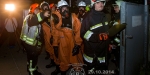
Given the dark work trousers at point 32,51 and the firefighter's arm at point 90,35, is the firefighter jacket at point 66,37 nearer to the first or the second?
the dark work trousers at point 32,51

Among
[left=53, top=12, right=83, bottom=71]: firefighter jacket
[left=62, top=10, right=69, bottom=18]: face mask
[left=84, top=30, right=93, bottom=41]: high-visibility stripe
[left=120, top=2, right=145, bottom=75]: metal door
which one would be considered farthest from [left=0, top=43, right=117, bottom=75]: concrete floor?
[left=84, top=30, right=93, bottom=41]: high-visibility stripe

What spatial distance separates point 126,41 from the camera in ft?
11.6

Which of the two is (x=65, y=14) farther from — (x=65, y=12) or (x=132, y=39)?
(x=132, y=39)

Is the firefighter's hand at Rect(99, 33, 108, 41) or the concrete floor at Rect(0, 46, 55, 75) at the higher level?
the firefighter's hand at Rect(99, 33, 108, 41)

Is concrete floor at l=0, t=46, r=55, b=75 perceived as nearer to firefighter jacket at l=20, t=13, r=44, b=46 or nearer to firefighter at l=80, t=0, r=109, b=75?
firefighter jacket at l=20, t=13, r=44, b=46

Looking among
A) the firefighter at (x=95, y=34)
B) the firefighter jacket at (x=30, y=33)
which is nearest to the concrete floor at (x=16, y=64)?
the firefighter jacket at (x=30, y=33)

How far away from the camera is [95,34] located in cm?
357

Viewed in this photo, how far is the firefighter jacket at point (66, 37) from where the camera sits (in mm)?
4650

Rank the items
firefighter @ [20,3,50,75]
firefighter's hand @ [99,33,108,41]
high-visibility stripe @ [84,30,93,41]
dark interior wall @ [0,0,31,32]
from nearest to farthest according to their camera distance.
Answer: firefighter's hand @ [99,33,108,41] → high-visibility stripe @ [84,30,93,41] → firefighter @ [20,3,50,75] → dark interior wall @ [0,0,31,32]

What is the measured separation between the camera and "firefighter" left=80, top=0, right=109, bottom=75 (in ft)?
12.0

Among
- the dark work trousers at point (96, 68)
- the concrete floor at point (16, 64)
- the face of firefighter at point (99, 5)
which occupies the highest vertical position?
the face of firefighter at point (99, 5)

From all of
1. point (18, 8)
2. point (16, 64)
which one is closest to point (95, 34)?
point (16, 64)

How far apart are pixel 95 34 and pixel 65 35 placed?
1311mm

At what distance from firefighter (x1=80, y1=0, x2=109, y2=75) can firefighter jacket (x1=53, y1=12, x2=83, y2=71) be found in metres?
0.88
